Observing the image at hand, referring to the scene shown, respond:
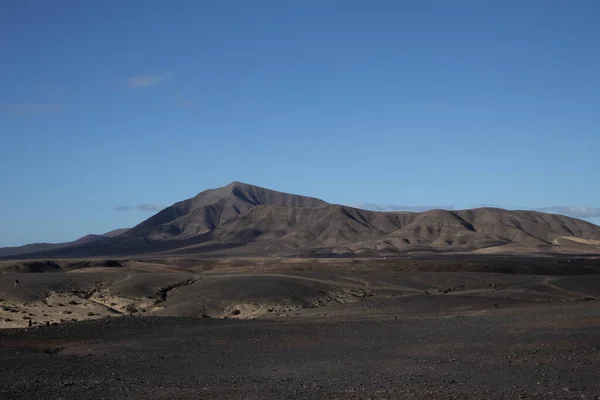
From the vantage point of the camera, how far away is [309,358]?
20109mm

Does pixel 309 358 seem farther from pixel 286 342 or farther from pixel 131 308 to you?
pixel 131 308

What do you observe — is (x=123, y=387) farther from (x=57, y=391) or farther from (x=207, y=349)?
(x=207, y=349)

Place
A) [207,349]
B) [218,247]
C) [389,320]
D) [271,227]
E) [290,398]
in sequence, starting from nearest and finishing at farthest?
[290,398] < [207,349] < [389,320] < [218,247] < [271,227]

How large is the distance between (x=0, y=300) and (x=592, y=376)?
3334cm

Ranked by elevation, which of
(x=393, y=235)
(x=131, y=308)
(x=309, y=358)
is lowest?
(x=309, y=358)

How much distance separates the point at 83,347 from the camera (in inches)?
905

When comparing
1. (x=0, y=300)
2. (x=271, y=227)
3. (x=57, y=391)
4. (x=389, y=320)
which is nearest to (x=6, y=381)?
(x=57, y=391)

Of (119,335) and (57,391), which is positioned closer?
(57,391)

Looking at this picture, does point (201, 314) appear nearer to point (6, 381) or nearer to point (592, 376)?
point (6, 381)

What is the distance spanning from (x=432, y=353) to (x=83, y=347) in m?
10.9

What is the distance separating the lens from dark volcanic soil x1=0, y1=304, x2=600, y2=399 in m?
15.2

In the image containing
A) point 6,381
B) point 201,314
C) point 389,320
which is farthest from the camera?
point 201,314

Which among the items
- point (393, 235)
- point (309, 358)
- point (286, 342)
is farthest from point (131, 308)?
point (393, 235)

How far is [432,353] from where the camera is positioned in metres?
20.4
